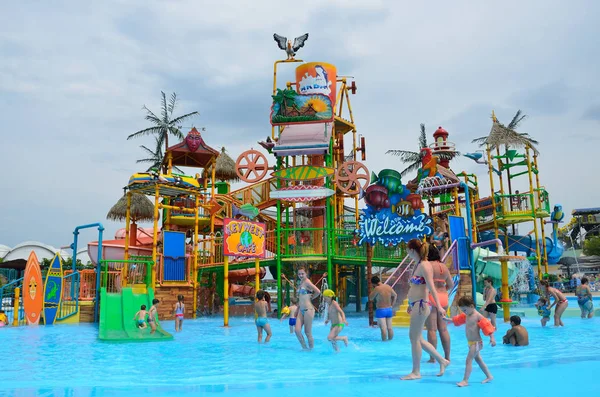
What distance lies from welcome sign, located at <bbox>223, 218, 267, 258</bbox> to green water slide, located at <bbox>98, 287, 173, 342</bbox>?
287cm

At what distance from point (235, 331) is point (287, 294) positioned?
324 inches

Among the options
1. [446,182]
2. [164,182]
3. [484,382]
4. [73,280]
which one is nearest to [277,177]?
[164,182]

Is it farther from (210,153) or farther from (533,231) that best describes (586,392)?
(533,231)

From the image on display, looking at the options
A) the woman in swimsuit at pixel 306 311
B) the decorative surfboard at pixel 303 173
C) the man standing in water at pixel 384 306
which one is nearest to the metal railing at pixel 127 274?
the decorative surfboard at pixel 303 173

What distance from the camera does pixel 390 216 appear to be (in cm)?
1769

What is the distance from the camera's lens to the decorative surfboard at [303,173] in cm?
2192

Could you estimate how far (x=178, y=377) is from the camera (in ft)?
24.6

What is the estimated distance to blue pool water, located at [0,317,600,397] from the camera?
249 inches

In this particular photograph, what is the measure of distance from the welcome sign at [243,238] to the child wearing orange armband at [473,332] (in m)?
11.3

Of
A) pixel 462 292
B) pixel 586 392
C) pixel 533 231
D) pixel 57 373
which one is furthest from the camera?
pixel 533 231

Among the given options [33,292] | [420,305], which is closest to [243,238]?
[33,292]

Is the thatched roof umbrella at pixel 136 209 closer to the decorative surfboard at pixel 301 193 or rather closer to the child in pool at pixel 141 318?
the decorative surfboard at pixel 301 193

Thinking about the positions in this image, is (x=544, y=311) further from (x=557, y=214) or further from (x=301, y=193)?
(x=557, y=214)

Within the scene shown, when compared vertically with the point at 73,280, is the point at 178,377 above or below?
below
